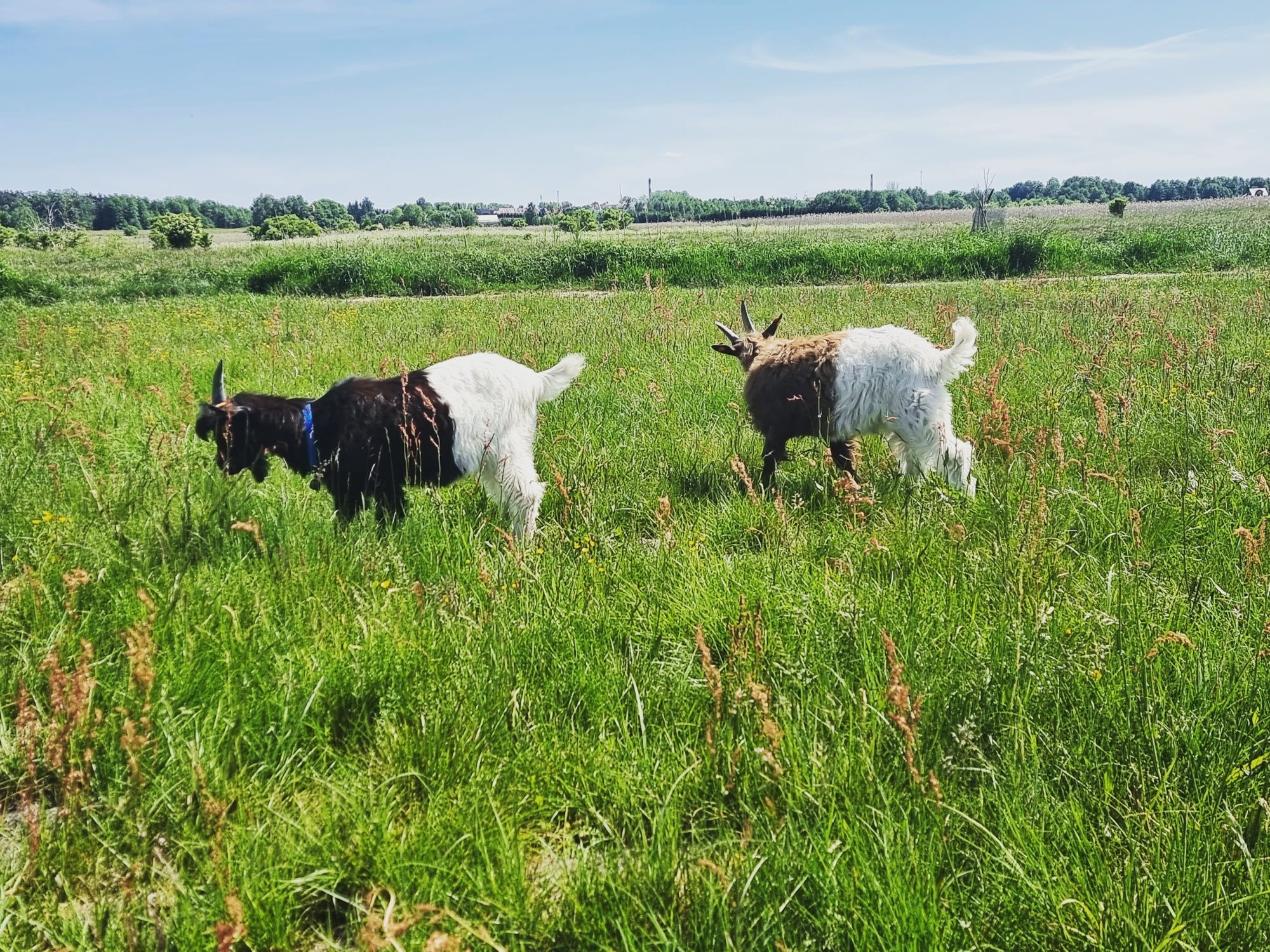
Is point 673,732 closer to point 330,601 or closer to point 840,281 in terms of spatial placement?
point 330,601

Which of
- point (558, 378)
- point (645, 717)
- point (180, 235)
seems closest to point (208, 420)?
point (558, 378)

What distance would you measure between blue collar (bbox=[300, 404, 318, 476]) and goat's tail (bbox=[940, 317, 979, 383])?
12.9 ft

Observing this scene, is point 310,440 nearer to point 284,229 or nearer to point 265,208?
point 284,229

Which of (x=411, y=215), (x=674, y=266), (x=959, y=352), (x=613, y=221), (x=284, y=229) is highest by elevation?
(x=411, y=215)

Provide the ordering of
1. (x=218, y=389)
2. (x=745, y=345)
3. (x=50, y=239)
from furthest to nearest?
(x=50, y=239)
(x=745, y=345)
(x=218, y=389)

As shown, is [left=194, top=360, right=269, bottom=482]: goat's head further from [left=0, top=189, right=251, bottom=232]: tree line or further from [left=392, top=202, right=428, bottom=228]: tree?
[left=0, top=189, right=251, bottom=232]: tree line

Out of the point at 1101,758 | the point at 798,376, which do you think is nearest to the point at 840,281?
the point at 798,376

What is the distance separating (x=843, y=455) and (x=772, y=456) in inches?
22.4

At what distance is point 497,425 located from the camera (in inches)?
184

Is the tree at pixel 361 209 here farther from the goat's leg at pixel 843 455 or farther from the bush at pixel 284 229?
the goat's leg at pixel 843 455

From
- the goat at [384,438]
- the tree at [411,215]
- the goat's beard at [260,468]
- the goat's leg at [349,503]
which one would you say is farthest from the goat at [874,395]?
the tree at [411,215]

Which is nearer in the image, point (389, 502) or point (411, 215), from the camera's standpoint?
point (389, 502)

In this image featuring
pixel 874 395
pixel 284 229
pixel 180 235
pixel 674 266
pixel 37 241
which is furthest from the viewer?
pixel 284 229

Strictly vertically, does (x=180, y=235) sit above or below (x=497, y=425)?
above
